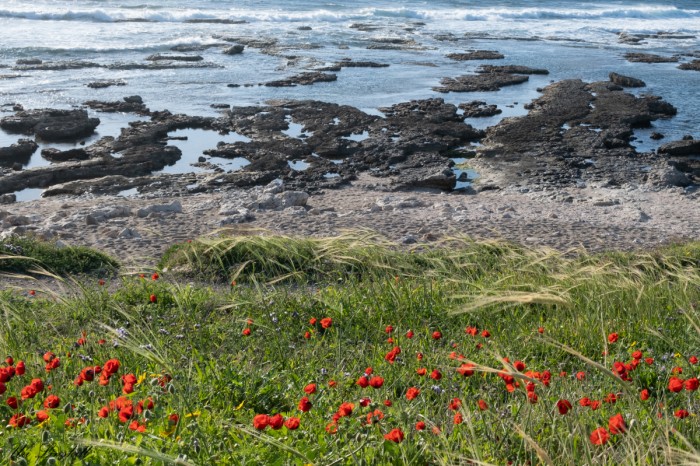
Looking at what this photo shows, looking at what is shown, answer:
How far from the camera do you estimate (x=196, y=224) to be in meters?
13.0

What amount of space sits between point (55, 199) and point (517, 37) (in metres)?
35.0

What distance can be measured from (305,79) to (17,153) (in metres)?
12.2

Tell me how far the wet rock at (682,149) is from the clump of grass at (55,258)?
49.6 ft

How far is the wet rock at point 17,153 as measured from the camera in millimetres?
18359

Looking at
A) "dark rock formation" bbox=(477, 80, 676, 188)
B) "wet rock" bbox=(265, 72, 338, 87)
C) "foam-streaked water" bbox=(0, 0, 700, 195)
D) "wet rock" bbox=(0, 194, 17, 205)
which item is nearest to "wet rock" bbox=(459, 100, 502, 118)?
"foam-streaked water" bbox=(0, 0, 700, 195)

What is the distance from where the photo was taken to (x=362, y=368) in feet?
15.1

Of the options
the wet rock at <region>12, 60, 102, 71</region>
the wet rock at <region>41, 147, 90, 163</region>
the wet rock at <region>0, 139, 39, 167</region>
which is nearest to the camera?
the wet rock at <region>0, 139, 39, 167</region>

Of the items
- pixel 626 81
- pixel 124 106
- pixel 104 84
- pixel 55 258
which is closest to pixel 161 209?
pixel 55 258

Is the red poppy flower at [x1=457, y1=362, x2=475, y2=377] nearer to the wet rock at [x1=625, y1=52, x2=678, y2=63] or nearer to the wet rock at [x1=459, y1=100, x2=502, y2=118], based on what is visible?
the wet rock at [x1=459, y1=100, x2=502, y2=118]

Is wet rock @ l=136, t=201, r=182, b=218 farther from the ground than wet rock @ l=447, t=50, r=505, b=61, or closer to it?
farther from the ground

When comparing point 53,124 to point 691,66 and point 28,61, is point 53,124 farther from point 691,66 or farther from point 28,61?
point 691,66

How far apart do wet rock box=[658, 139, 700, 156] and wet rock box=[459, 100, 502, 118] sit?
5538 millimetres

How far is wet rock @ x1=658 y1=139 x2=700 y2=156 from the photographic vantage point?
1984 cm

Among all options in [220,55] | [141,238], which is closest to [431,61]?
[220,55]
